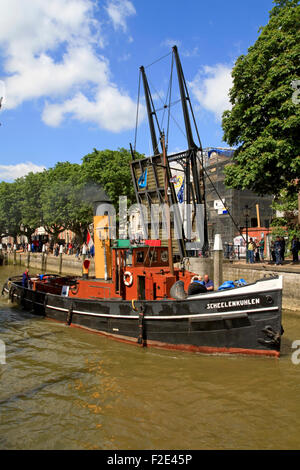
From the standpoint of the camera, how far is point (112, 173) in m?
35.3

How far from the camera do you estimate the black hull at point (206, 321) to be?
8891 mm

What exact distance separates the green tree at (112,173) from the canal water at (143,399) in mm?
26011

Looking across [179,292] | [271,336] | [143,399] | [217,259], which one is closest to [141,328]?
[179,292]

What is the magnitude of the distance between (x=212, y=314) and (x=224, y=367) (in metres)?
1.42

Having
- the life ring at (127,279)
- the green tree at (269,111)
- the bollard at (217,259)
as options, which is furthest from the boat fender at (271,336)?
the green tree at (269,111)

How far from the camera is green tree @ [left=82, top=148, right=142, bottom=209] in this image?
35.6m

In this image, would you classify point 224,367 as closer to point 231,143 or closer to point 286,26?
point 231,143

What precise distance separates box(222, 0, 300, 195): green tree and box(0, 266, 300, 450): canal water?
9794mm

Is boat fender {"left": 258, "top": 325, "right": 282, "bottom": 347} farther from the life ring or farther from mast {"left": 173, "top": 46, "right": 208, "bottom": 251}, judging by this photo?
mast {"left": 173, "top": 46, "right": 208, "bottom": 251}

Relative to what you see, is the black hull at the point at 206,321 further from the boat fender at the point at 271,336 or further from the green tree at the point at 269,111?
the green tree at the point at 269,111

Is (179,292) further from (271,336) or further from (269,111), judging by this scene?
(269,111)

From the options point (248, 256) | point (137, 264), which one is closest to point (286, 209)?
point (248, 256)

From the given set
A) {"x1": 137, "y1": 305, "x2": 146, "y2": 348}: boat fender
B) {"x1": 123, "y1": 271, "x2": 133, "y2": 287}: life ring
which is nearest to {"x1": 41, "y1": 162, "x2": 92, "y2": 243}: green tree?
{"x1": 123, "y1": 271, "x2": 133, "y2": 287}: life ring

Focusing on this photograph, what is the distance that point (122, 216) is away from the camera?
3644 cm
